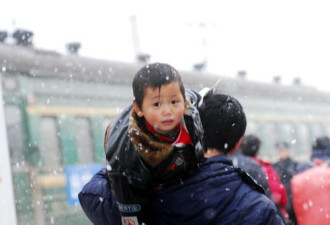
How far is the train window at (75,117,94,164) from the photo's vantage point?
789cm

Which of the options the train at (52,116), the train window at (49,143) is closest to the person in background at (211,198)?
the train at (52,116)

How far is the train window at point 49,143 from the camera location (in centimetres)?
732

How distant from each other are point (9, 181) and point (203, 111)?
7.21 feet

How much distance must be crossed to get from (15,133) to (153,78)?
19.8ft

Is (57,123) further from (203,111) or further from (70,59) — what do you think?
(203,111)

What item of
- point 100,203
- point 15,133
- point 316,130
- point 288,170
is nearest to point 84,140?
point 15,133

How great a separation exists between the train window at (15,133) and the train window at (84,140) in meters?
0.94

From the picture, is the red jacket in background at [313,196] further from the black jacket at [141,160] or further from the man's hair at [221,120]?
the black jacket at [141,160]

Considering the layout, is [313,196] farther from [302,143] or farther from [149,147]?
[302,143]

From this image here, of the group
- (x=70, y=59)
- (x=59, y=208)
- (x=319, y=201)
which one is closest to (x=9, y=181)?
(x=319, y=201)

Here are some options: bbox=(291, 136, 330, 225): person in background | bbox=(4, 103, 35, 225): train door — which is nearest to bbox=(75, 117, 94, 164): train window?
bbox=(4, 103, 35, 225): train door

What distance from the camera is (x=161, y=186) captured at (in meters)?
1.61

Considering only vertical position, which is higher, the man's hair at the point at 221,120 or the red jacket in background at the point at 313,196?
the man's hair at the point at 221,120

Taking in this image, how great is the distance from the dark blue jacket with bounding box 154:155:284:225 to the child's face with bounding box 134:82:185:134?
0.63 ft
